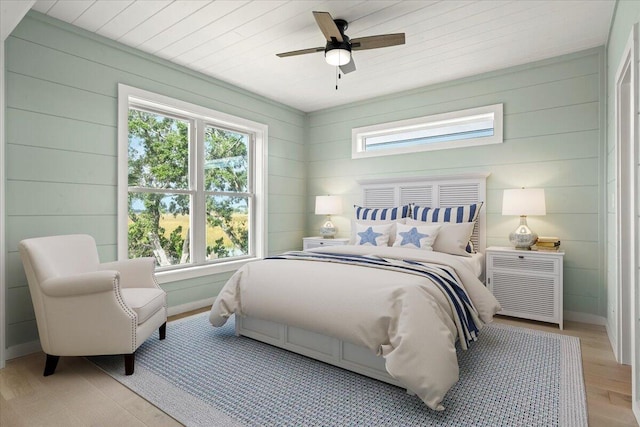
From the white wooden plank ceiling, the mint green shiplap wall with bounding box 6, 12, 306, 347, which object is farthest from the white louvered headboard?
the mint green shiplap wall with bounding box 6, 12, 306, 347

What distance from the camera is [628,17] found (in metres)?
2.23

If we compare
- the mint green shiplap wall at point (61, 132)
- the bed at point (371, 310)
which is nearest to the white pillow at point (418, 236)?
the bed at point (371, 310)

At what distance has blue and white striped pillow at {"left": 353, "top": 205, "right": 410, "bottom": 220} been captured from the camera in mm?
4159

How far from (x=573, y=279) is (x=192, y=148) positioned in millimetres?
4278

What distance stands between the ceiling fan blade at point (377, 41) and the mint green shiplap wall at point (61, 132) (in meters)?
2.10

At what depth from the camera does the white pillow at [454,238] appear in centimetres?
350

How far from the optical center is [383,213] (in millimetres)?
4270

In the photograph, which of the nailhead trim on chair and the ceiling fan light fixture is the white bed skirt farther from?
the ceiling fan light fixture

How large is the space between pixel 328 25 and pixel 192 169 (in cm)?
233

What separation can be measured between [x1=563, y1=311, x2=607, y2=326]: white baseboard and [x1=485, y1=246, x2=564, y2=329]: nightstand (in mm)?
420

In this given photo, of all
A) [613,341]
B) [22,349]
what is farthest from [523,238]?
[22,349]

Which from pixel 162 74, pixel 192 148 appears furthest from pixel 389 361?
pixel 162 74

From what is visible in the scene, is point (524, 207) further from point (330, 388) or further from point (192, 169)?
point (192, 169)

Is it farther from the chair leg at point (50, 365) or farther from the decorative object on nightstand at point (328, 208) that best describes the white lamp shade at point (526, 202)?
the chair leg at point (50, 365)
